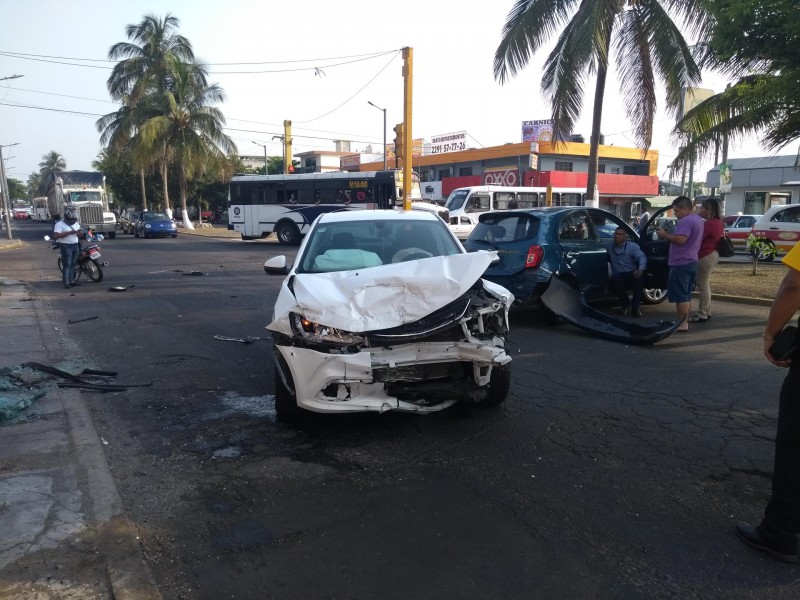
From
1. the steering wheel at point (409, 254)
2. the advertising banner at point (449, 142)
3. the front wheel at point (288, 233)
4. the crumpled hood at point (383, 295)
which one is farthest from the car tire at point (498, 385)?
the advertising banner at point (449, 142)

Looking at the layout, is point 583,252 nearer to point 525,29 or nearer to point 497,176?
point 525,29

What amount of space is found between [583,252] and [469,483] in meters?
5.94

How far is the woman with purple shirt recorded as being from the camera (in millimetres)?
8039

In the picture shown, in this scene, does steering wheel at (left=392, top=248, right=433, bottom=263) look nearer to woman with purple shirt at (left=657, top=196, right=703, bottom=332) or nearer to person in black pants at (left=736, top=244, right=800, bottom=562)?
A: person in black pants at (left=736, top=244, right=800, bottom=562)

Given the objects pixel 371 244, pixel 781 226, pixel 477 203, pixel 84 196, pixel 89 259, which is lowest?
pixel 89 259

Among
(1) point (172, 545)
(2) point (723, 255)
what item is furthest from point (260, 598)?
(2) point (723, 255)

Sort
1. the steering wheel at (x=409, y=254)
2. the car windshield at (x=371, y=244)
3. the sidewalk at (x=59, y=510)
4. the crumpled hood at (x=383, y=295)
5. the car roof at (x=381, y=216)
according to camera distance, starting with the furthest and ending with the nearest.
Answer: the car roof at (x=381, y=216) → the steering wheel at (x=409, y=254) → the car windshield at (x=371, y=244) → the crumpled hood at (x=383, y=295) → the sidewalk at (x=59, y=510)

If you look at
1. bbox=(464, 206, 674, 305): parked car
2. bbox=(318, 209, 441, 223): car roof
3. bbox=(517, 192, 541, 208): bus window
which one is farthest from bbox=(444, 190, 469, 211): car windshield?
bbox=(318, 209, 441, 223): car roof

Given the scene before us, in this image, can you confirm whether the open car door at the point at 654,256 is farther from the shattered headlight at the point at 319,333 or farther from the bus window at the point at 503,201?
the bus window at the point at 503,201

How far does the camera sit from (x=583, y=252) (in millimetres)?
A: 9141

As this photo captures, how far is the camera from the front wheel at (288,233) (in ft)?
94.5

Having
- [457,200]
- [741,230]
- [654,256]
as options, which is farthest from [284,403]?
[457,200]

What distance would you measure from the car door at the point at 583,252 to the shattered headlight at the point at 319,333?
518 centimetres

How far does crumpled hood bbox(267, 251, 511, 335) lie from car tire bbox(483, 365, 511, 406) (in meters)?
0.83
